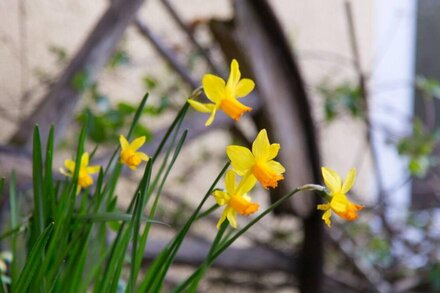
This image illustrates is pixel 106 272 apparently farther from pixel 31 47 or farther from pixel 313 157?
pixel 31 47

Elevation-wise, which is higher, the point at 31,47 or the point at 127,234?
the point at 31,47

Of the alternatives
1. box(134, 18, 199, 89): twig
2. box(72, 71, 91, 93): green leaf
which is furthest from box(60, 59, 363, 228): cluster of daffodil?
box(134, 18, 199, 89): twig

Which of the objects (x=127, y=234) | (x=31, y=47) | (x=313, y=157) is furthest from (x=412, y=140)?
(x=127, y=234)

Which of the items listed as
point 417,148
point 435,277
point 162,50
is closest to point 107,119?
point 162,50

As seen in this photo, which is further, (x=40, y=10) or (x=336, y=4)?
(x=336, y=4)

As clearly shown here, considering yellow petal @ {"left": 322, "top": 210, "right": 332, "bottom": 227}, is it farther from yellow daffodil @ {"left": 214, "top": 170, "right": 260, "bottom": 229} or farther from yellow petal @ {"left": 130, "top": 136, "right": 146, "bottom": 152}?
yellow petal @ {"left": 130, "top": 136, "right": 146, "bottom": 152}

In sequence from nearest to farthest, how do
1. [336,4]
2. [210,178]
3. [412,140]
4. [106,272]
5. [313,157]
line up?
1. [106,272]
2. [313,157]
3. [412,140]
4. [210,178]
5. [336,4]

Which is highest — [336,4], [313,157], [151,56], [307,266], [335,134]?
[336,4]

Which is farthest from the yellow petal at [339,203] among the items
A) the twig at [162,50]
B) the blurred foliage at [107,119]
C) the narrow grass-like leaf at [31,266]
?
the twig at [162,50]
